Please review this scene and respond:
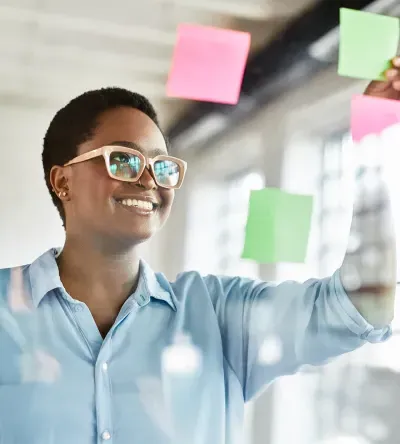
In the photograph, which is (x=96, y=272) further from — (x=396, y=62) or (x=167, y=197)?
(x=396, y=62)

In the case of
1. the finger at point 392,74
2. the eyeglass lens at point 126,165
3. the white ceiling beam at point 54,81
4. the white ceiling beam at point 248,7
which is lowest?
the eyeglass lens at point 126,165

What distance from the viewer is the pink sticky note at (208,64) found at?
3.24 feet

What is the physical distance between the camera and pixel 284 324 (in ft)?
2.82

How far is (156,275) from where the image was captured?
93cm

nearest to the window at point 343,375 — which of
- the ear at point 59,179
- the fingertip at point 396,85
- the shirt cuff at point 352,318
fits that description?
the fingertip at point 396,85

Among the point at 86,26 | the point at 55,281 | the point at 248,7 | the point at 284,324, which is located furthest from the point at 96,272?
the point at 248,7

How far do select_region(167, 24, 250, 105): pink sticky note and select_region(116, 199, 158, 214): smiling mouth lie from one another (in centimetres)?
21

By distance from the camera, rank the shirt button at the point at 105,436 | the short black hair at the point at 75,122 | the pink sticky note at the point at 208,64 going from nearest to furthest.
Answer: the shirt button at the point at 105,436, the short black hair at the point at 75,122, the pink sticky note at the point at 208,64

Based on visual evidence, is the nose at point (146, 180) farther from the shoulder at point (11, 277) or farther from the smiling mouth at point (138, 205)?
the shoulder at point (11, 277)

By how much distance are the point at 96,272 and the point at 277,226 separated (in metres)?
0.34

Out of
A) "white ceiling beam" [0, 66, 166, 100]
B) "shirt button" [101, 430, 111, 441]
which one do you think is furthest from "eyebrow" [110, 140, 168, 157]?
"shirt button" [101, 430, 111, 441]

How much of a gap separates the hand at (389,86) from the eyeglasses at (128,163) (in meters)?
0.45

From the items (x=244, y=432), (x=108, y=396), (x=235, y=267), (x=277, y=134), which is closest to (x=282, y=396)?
(x=244, y=432)

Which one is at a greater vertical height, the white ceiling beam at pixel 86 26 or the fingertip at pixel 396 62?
the white ceiling beam at pixel 86 26
